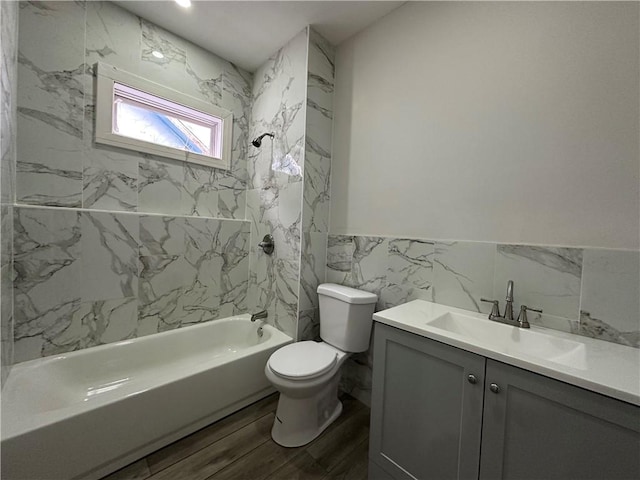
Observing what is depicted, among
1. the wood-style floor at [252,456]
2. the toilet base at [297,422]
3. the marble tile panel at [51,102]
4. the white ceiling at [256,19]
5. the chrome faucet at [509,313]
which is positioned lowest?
the wood-style floor at [252,456]

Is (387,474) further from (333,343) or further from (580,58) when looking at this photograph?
(580,58)

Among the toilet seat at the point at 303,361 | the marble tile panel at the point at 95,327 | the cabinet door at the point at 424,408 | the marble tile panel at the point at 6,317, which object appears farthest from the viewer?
the marble tile panel at the point at 95,327

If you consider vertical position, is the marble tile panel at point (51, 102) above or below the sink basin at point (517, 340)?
above

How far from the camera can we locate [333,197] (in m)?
2.10

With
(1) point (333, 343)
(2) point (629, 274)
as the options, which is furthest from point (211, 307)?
(2) point (629, 274)

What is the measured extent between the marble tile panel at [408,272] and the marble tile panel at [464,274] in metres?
0.05

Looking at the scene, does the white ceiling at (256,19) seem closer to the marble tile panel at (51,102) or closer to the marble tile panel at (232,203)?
the marble tile panel at (51,102)

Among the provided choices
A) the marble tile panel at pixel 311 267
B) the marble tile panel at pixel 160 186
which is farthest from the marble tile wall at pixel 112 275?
the marble tile panel at pixel 311 267

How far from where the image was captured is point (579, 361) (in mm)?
878

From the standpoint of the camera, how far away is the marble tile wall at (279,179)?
6.48 ft

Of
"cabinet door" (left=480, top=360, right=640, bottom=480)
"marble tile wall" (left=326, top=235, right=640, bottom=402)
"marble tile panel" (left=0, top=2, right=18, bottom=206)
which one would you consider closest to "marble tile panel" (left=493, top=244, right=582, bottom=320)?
"marble tile wall" (left=326, top=235, right=640, bottom=402)

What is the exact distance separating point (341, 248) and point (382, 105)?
1089 mm

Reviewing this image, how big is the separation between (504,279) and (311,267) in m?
1.24

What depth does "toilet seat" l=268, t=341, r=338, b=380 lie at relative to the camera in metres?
1.41
